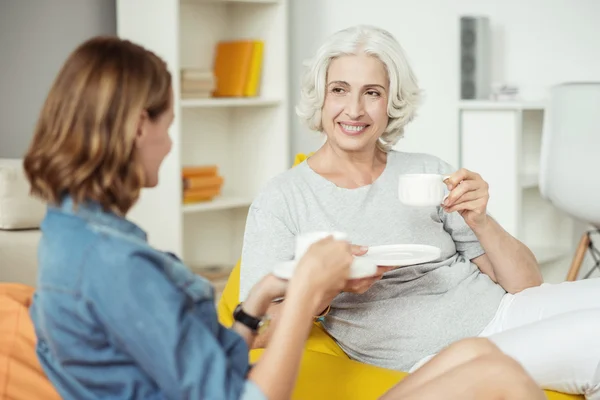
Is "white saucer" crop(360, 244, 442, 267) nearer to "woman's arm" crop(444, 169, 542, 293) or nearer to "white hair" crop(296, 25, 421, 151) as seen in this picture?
"woman's arm" crop(444, 169, 542, 293)

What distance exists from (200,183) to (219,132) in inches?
20.1

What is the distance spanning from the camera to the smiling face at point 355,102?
214 centimetres

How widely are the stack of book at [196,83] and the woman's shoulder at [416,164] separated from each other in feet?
6.71

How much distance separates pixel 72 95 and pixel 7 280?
1785 millimetres

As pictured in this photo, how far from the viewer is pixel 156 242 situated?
4.07 metres

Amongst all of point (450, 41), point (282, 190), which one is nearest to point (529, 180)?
point (450, 41)

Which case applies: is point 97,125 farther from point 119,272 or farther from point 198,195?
point 198,195

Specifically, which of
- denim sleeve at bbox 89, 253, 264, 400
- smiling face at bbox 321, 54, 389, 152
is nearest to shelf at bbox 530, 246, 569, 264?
smiling face at bbox 321, 54, 389, 152

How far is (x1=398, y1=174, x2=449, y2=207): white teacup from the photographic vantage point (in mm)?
1854

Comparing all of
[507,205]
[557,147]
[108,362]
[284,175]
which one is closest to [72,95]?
[108,362]

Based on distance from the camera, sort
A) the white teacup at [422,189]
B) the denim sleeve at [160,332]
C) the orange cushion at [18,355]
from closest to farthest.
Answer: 1. the denim sleeve at [160,332]
2. the orange cushion at [18,355]
3. the white teacup at [422,189]

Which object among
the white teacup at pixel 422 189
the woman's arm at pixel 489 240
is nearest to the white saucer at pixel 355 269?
the white teacup at pixel 422 189

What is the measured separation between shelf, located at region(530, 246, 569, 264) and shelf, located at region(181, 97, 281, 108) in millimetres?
1397

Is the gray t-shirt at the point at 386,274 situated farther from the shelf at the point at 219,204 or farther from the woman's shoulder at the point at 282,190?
the shelf at the point at 219,204
